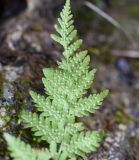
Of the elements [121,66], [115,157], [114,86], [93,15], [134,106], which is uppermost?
[93,15]

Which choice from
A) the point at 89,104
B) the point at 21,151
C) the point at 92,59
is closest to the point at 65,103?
the point at 89,104

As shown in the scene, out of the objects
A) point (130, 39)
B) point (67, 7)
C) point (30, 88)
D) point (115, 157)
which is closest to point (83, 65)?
point (67, 7)

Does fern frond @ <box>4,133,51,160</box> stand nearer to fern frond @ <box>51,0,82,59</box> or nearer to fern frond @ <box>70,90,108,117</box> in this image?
fern frond @ <box>70,90,108,117</box>

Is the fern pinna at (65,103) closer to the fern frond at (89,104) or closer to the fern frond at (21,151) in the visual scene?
the fern frond at (89,104)

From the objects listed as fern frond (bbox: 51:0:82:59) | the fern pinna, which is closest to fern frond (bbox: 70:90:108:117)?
the fern pinna

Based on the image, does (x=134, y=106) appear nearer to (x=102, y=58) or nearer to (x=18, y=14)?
(x=102, y=58)

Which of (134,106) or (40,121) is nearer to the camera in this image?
(40,121)
